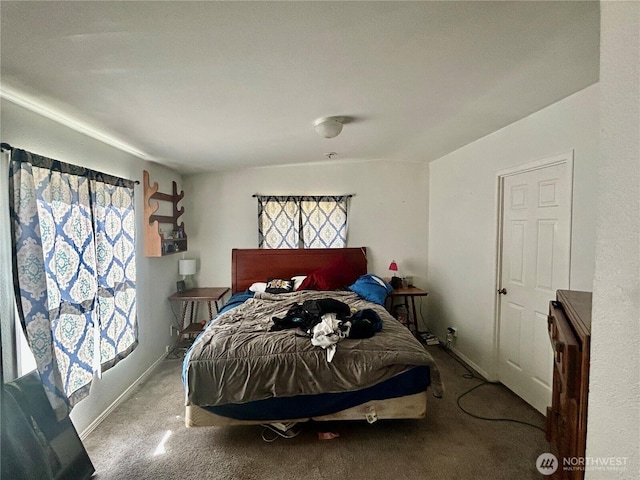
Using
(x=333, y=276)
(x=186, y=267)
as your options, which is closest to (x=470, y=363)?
(x=333, y=276)

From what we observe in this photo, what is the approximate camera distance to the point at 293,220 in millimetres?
4297

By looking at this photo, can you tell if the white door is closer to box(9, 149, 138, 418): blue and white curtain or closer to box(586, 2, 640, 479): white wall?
box(586, 2, 640, 479): white wall

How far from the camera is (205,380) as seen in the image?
2.08 meters

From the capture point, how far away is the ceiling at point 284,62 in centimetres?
116

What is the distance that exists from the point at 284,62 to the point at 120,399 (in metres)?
3.04

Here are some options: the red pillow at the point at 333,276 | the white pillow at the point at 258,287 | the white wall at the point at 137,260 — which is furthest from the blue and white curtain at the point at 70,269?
the red pillow at the point at 333,276

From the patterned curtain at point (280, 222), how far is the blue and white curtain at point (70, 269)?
1.76 metres

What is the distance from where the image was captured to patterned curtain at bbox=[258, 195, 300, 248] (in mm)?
4293

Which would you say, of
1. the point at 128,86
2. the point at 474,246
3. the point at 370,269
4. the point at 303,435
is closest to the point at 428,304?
the point at 370,269

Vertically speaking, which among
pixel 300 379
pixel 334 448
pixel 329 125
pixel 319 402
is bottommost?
pixel 334 448

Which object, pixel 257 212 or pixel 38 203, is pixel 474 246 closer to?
pixel 257 212

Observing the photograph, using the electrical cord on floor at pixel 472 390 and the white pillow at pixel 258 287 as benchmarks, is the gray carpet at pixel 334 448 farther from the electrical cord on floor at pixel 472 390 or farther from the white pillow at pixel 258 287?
the white pillow at pixel 258 287

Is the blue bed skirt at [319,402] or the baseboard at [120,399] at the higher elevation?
the blue bed skirt at [319,402]

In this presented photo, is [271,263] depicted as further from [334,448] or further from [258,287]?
[334,448]
